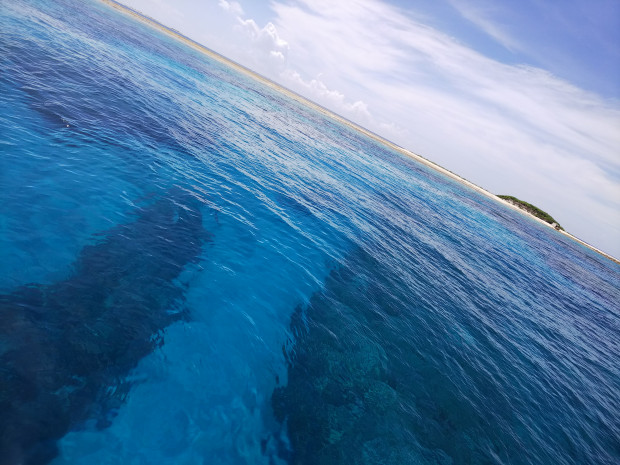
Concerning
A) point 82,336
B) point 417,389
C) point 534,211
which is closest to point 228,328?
point 82,336

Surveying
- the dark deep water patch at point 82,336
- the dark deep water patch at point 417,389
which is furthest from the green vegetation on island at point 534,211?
the dark deep water patch at point 82,336

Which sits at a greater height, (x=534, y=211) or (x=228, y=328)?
(x=534, y=211)

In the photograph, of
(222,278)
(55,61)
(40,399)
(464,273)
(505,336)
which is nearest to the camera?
(40,399)

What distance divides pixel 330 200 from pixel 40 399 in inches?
883

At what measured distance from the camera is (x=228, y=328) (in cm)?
925

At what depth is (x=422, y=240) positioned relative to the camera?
25.8 meters

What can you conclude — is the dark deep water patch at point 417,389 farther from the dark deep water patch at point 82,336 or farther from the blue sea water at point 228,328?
the dark deep water patch at point 82,336

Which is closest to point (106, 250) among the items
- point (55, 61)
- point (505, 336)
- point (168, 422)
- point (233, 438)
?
point (168, 422)

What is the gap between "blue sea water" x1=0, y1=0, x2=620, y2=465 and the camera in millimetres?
6336

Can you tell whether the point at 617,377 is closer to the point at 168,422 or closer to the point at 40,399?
the point at 168,422

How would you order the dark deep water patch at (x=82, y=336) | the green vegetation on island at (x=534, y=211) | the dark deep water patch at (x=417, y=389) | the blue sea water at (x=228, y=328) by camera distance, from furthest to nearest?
the green vegetation on island at (x=534, y=211) < the dark deep water patch at (x=417, y=389) < the blue sea water at (x=228, y=328) < the dark deep water patch at (x=82, y=336)

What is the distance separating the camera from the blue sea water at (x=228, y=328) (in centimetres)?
634

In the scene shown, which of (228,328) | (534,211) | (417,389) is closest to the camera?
(228,328)

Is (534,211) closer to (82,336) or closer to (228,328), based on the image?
(228,328)
